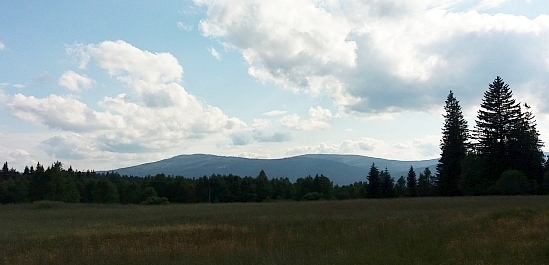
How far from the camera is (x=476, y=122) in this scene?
60.6m

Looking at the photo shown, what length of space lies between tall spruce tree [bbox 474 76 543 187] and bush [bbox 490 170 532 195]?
5272mm

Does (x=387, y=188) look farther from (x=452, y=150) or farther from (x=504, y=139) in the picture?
(x=504, y=139)

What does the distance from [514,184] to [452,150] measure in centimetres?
1691

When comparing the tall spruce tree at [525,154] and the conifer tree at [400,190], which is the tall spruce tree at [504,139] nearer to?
the tall spruce tree at [525,154]

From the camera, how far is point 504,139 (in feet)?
187

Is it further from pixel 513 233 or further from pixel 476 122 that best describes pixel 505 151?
pixel 513 233

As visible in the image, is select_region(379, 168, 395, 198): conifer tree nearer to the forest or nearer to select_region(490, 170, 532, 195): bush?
the forest

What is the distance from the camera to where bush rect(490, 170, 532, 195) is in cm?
4784

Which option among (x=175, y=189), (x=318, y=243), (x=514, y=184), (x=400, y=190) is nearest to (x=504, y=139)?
(x=514, y=184)

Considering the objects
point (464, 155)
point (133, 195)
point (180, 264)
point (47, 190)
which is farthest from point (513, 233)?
point (133, 195)

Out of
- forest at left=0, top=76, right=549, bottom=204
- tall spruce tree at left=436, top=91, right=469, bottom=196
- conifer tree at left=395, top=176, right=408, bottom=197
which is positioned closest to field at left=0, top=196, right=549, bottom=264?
forest at left=0, top=76, right=549, bottom=204

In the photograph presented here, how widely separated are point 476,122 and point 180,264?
55.1 meters

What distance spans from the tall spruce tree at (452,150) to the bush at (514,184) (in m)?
12.3

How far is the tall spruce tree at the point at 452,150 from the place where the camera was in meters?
63.2
